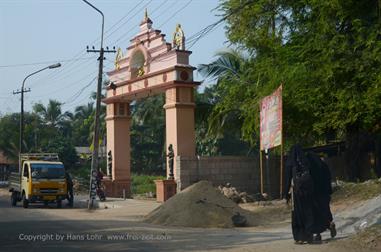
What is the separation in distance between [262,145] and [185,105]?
857 centimetres

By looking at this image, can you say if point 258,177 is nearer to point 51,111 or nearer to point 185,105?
point 185,105

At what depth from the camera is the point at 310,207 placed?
10445mm

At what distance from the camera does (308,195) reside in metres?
10.4

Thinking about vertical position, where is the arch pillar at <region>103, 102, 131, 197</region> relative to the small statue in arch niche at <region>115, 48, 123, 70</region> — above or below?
below

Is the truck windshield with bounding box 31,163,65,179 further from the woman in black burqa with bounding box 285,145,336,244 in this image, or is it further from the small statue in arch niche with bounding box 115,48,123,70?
the woman in black burqa with bounding box 285,145,336,244

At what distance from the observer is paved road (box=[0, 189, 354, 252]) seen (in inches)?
439

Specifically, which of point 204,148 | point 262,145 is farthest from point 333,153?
point 204,148

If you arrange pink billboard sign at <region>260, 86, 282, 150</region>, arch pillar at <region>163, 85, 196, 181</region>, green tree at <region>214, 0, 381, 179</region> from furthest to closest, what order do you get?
arch pillar at <region>163, 85, 196, 181</region> → green tree at <region>214, 0, 381, 179</region> → pink billboard sign at <region>260, 86, 282, 150</region>

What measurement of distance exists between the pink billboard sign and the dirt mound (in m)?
2.26

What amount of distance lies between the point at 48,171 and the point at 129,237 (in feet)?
43.1

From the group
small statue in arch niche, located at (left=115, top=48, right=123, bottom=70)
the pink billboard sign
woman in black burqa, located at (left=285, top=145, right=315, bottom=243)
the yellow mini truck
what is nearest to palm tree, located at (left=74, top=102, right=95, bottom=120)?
small statue in arch niche, located at (left=115, top=48, right=123, bottom=70)

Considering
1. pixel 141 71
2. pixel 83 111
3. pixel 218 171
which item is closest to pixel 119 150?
pixel 141 71

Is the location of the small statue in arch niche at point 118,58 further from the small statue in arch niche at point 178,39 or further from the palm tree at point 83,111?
the palm tree at point 83,111

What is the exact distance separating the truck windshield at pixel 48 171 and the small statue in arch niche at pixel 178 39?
24.9ft
